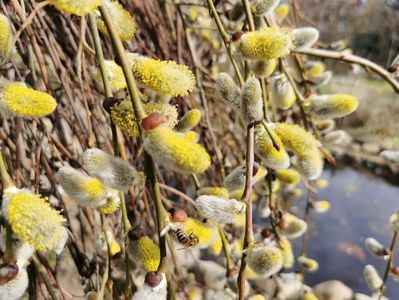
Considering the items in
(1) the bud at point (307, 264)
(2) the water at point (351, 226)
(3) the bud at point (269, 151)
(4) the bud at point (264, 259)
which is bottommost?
(2) the water at point (351, 226)

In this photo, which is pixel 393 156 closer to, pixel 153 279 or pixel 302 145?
pixel 302 145

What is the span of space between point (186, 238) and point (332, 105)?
388mm

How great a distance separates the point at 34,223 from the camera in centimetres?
41

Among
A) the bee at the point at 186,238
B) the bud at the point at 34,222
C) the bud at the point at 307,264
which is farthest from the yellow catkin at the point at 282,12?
the bud at the point at 34,222

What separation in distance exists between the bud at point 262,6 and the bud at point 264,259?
344mm

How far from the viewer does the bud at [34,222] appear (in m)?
0.41

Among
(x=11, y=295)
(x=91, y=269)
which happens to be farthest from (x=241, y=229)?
(x=11, y=295)

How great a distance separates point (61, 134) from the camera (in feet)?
3.39

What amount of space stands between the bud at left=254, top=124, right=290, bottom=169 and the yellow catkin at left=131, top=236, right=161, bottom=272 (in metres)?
0.18

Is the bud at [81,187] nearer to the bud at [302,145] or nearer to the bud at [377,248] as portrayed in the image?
the bud at [302,145]

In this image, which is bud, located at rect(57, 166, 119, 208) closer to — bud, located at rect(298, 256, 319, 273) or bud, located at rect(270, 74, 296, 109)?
bud, located at rect(270, 74, 296, 109)

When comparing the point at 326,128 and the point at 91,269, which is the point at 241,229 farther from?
the point at 91,269

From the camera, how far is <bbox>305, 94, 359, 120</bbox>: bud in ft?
2.49

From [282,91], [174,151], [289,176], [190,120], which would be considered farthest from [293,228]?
[174,151]
